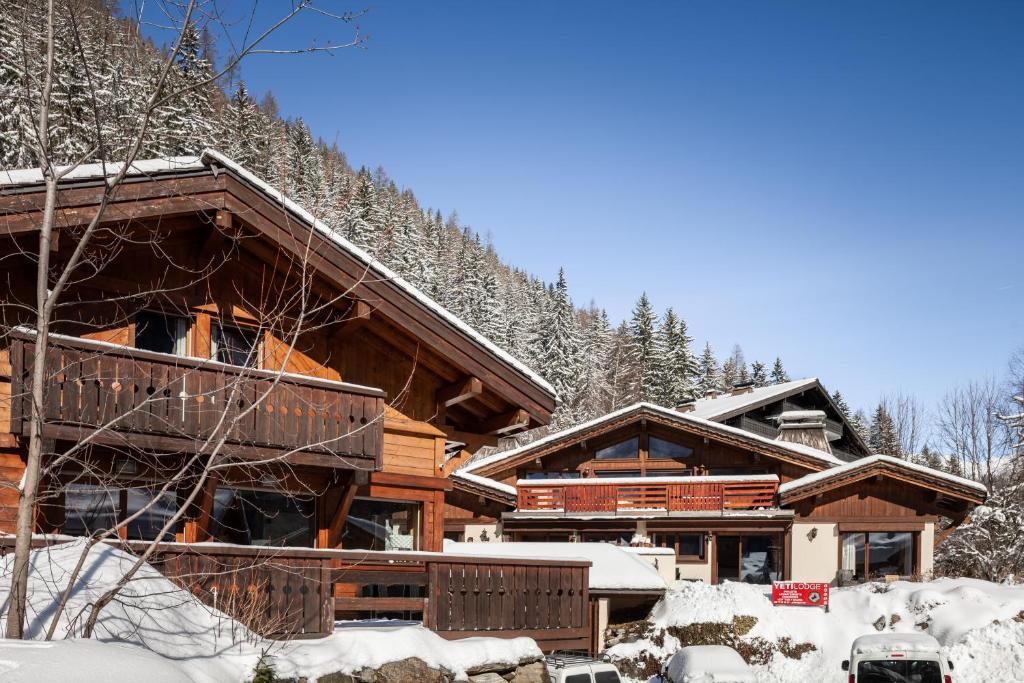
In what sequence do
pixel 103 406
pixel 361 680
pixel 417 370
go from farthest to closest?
pixel 417 370
pixel 103 406
pixel 361 680

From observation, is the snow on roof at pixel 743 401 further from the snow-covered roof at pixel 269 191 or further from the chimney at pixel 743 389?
the snow-covered roof at pixel 269 191

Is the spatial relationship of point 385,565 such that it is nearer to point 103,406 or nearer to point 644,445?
point 103,406

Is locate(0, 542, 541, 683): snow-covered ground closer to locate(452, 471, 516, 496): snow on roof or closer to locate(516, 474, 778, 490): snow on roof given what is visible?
locate(452, 471, 516, 496): snow on roof

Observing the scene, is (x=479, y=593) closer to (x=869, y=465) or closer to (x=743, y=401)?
(x=869, y=465)

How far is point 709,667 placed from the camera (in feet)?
64.1

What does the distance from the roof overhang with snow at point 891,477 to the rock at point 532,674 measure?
794 inches

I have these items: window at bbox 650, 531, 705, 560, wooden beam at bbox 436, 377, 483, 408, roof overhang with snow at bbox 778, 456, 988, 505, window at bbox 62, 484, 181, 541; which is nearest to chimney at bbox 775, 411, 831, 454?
window at bbox 650, 531, 705, 560

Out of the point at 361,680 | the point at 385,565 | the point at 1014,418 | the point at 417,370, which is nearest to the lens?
the point at 361,680

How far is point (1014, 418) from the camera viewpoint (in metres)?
47.3

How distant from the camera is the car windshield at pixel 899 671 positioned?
639 inches

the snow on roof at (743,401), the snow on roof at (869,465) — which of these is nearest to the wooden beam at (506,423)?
A: the snow on roof at (869,465)

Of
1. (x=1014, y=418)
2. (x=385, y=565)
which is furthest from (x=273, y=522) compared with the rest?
(x=1014, y=418)

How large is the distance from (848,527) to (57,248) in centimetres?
2704

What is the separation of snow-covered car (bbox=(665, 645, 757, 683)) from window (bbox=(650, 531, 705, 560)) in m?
15.0
